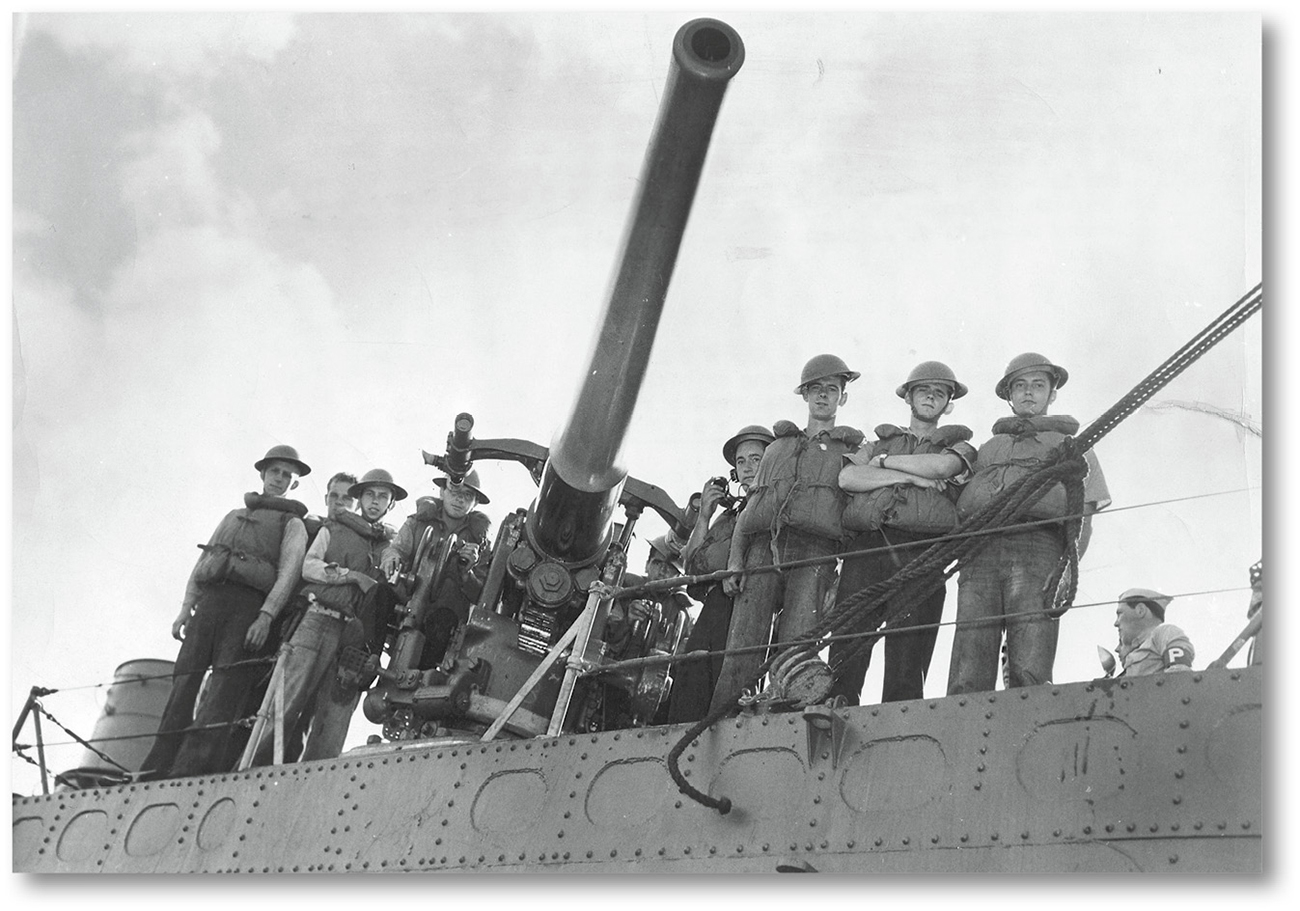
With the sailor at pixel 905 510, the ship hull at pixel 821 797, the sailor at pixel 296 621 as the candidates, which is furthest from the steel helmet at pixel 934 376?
the sailor at pixel 296 621

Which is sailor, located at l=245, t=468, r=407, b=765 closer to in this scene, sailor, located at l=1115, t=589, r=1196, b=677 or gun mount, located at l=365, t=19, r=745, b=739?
gun mount, located at l=365, t=19, r=745, b=739

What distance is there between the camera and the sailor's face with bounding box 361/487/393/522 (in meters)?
9.28

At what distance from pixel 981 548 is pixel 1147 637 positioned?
0.97 m

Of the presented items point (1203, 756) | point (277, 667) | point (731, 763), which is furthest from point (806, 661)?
point (277, 667)

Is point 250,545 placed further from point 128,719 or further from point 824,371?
point 824,371

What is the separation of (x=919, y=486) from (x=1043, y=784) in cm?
187

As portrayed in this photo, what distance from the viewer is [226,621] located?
8.63 metres

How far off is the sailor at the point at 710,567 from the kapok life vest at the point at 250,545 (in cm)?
238

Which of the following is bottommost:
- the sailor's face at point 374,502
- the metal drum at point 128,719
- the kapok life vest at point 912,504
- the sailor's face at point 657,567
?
the metal drum at point 128,719

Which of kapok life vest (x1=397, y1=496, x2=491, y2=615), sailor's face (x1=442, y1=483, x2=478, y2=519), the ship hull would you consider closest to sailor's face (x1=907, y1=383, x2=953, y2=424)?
the ship hull

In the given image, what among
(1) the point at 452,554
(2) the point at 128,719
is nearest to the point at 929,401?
(1) the point at 452,554

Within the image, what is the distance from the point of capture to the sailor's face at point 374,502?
9281 millimetres

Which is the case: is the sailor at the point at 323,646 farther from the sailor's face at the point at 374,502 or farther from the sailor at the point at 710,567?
the sailor at the point at 710,567

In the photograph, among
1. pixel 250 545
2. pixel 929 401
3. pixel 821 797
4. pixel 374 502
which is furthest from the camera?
pixel 374 502
